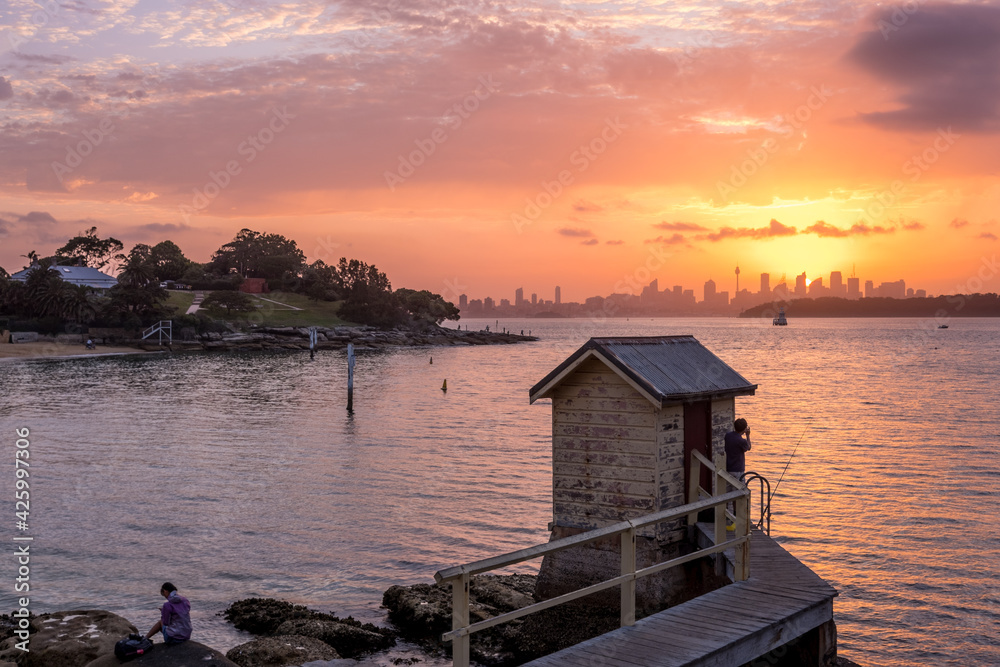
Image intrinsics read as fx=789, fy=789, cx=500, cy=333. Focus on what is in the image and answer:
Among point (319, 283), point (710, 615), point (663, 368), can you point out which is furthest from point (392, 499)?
point (319, 283)

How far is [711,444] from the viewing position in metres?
14.4

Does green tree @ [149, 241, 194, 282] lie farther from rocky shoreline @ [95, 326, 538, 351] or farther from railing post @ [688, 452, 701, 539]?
railing post @ [688, 452, 701, 539]

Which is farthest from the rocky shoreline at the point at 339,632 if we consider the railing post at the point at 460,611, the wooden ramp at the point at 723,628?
the railing post at the point at 460,611

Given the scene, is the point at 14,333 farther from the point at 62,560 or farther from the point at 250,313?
the point at 62,560

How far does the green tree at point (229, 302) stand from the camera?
14262 centimetres

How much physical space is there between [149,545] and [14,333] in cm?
10545

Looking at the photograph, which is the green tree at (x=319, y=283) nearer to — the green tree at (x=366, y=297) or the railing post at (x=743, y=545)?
the green tree at (x=366, y=297)

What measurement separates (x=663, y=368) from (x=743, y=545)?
350 cm

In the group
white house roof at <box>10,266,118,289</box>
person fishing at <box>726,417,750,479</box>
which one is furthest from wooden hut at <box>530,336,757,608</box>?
white house roof at <box>10,266,118,289</box>

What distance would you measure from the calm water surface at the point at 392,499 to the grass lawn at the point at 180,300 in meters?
80.7

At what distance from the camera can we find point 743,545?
11461mm

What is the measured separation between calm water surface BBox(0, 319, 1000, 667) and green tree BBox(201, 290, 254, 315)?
81.4 metres

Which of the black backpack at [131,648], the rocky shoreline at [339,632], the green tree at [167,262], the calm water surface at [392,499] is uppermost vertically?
the green tree at [167,262]

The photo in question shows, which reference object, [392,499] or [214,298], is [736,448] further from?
[214,298]
